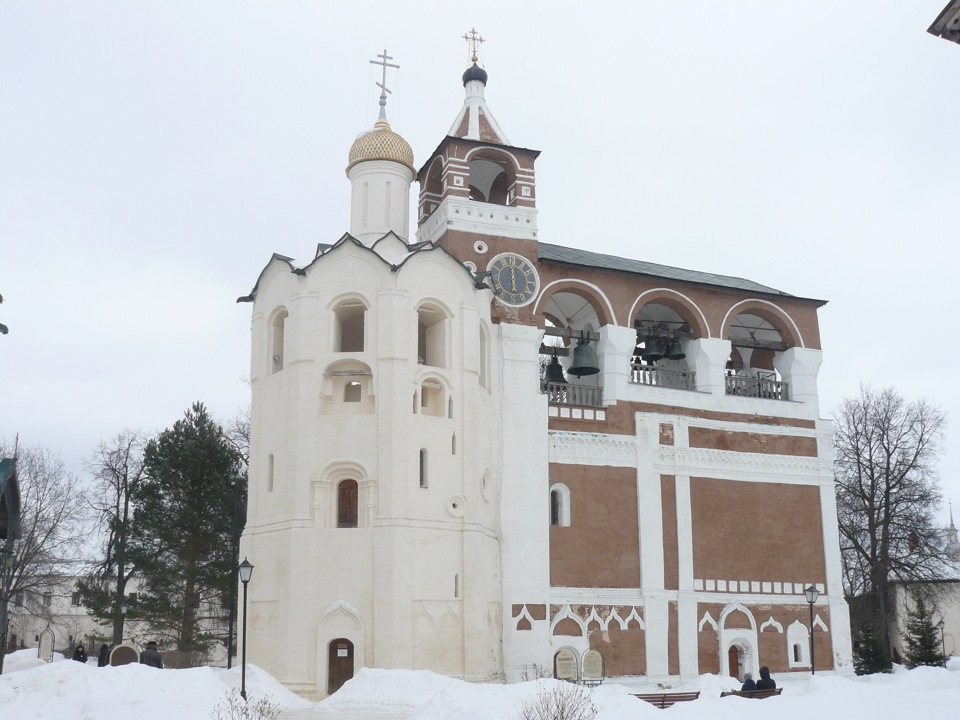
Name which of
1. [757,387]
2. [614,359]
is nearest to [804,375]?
[757,387]

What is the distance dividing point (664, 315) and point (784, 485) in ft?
20.5

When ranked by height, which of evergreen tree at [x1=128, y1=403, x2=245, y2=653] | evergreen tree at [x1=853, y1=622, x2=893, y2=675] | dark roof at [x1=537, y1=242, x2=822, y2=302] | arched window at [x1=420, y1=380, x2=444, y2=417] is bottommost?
evergreen tree at [x1=853, y1=622, x2=893, y2=675]

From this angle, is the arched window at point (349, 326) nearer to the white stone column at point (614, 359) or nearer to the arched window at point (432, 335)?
the arched window at point (432, 335)

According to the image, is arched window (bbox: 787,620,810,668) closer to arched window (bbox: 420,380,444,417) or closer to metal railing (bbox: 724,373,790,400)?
metal railing (bbox: 724,373,790,400)

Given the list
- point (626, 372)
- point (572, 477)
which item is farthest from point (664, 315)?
point (572, 477)

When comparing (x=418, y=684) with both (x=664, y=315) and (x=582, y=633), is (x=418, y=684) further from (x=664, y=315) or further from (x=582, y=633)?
(x=664, y=315)

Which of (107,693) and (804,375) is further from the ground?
(804,375)

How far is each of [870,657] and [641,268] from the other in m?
15.2

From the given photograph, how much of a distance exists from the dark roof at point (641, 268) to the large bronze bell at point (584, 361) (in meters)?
2.30

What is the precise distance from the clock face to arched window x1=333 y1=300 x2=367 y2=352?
11.8ft

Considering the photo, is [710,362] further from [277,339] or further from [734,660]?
[277,339]

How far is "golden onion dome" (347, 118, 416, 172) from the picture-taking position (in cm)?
2878

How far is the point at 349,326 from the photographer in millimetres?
27906

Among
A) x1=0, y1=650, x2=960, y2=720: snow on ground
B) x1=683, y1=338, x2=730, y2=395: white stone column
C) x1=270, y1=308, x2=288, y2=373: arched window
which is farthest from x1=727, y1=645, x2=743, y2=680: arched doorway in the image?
x1=270, y1=308, x2=288, y2=373: arched window
